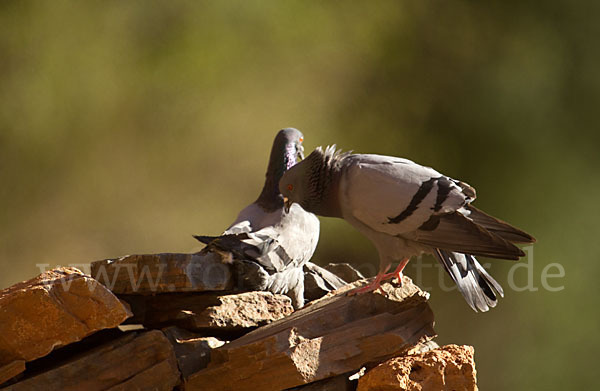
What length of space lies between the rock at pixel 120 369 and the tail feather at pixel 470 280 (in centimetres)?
131

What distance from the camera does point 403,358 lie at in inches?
112

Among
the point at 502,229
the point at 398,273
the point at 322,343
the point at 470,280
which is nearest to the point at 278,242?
the point at 398,273

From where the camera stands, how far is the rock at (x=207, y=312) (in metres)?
3.14

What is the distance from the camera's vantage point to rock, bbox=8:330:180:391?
2.67 metres

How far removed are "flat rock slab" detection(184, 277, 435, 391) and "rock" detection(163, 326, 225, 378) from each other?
0.10m

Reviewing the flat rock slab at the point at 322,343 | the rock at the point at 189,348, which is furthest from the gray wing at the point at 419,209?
the rock at the point at 189,348

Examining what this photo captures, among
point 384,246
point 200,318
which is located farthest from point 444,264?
point 200,318

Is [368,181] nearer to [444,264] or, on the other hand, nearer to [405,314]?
[444,264]

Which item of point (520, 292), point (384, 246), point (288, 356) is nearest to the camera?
point (288, 356)

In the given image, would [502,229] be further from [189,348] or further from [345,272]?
[345,272]

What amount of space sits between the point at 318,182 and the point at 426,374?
3.14 feet

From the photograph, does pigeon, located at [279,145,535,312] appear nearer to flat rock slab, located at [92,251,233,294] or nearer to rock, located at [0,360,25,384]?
flat rock slab, located at [92,251,233,294]

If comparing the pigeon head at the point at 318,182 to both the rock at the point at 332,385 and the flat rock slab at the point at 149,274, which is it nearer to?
the flat rock slab at the point at 149,274

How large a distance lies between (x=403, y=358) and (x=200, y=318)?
0.98 meters
